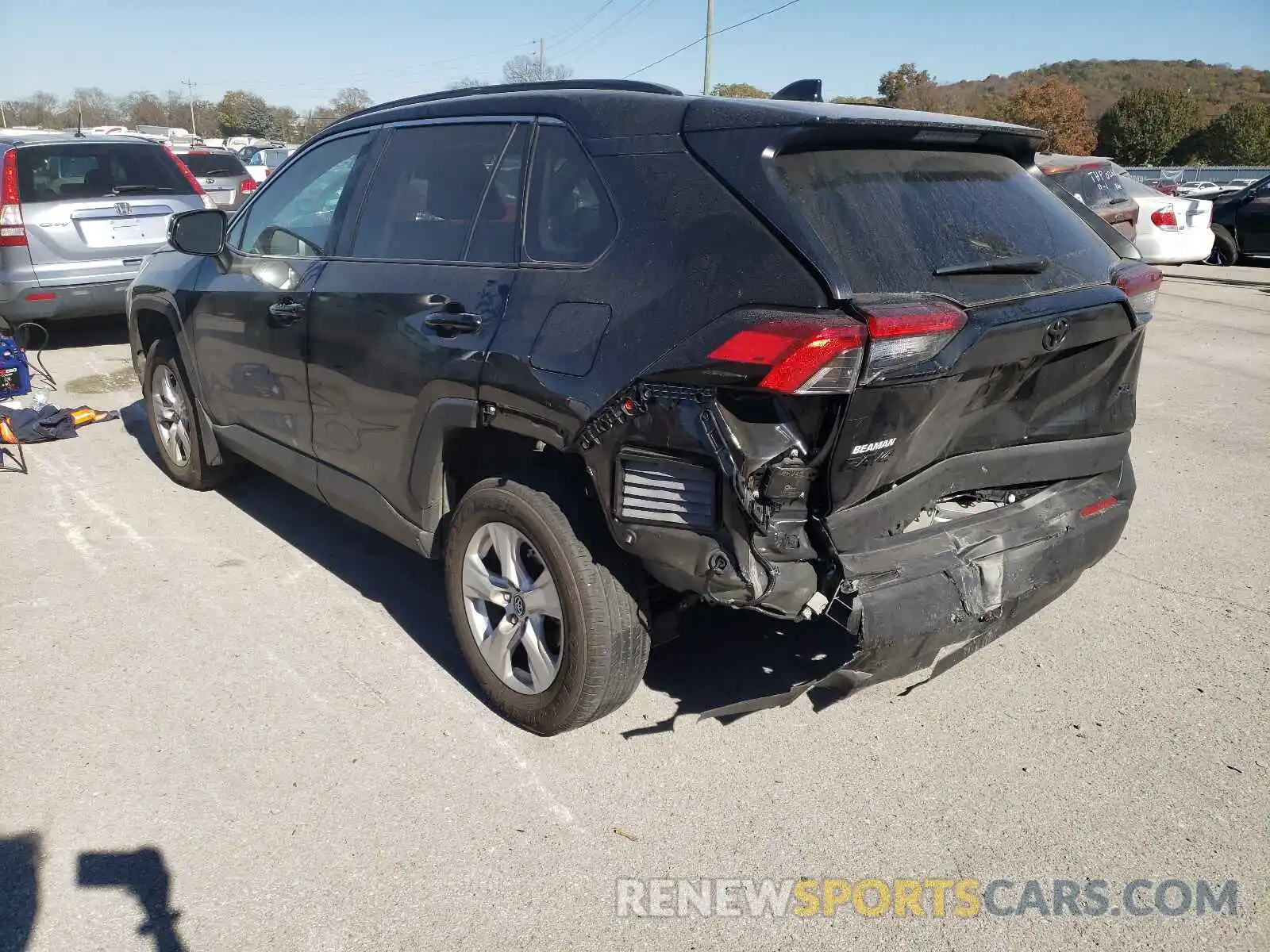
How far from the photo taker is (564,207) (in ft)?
9.74

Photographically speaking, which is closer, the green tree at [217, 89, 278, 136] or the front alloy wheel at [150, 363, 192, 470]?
the front alloy wheel at [150, 363, 192, 470]

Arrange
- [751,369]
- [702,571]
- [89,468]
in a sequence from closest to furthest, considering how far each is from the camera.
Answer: [751,369] → [702,571] → [89,468]

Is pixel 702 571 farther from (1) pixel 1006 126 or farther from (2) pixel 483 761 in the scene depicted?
(1) pixel 1006 126

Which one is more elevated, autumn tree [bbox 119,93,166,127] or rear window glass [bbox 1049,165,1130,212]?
autumn tree [bbox 119,93,166,127]

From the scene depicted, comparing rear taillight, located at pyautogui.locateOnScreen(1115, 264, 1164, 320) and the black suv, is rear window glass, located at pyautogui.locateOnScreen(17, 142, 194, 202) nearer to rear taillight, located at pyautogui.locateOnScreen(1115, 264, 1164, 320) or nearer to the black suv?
the black suv

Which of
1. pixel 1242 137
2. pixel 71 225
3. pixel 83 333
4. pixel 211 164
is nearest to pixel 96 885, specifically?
pixel 71 225

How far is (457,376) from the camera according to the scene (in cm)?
310

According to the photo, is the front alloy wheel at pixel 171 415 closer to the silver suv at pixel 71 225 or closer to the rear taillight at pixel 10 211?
the silver suv at pixel 71 225

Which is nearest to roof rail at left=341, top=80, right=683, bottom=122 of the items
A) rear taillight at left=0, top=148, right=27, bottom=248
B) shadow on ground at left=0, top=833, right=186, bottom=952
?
shadow on ground at left=0, top=833, right=186, bottom=952

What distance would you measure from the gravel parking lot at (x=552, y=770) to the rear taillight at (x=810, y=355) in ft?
4.08

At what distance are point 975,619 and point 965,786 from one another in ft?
1.94

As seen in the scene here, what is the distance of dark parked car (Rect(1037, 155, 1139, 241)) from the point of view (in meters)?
11.6

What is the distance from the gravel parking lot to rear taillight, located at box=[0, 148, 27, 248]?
479 centimetres

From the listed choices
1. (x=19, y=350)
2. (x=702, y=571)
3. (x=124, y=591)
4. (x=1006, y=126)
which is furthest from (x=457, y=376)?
(x=19, y=350)
